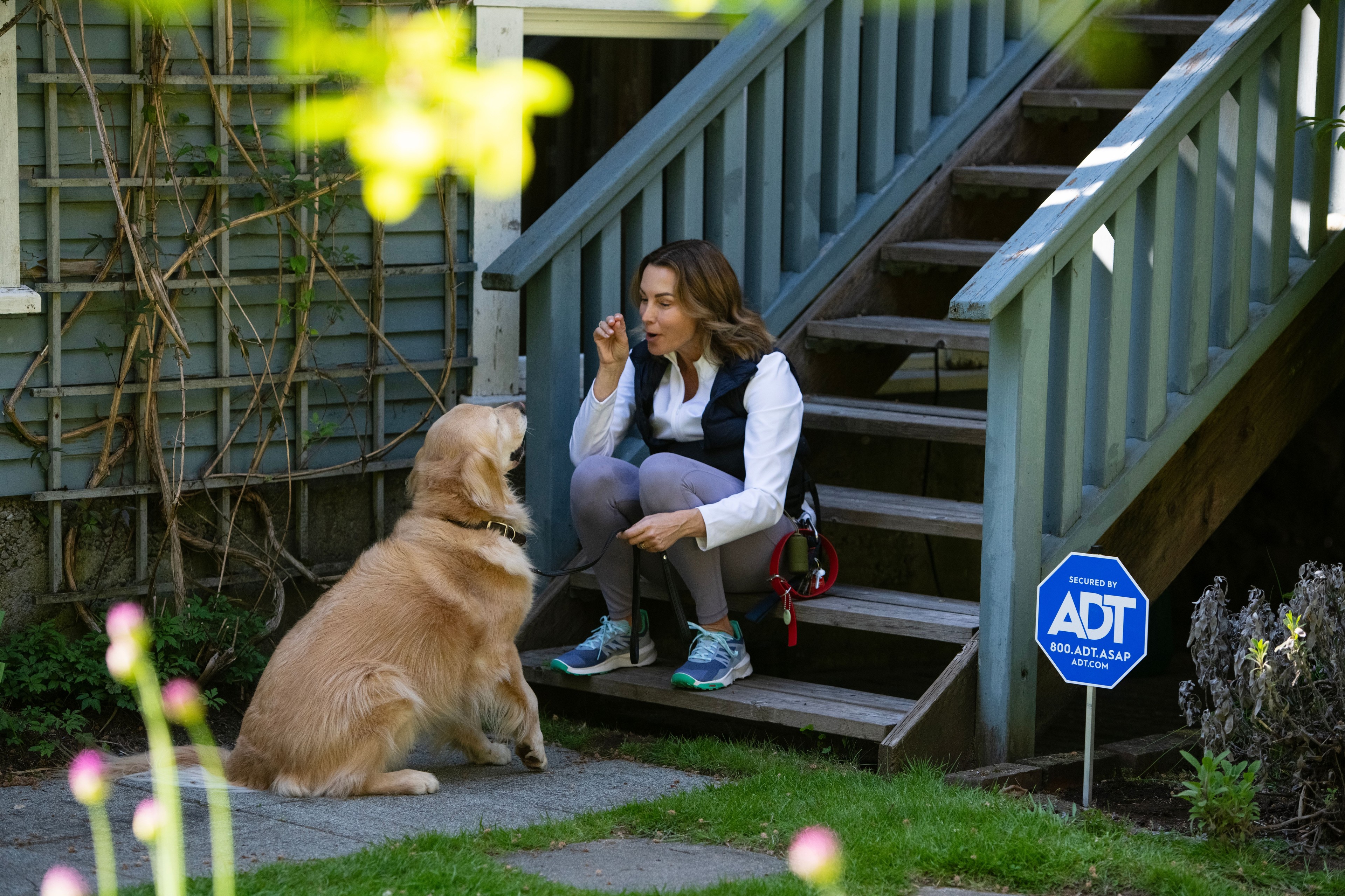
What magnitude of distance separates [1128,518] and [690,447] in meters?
1.40

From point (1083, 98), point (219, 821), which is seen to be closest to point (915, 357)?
point (1083, 98)

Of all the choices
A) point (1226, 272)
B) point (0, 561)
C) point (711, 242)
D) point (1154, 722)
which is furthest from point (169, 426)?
point (1154, 722)

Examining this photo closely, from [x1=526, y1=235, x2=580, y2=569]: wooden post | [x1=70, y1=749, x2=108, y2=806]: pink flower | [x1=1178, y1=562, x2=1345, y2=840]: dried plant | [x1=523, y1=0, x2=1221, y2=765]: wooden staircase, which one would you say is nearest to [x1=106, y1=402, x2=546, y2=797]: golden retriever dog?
[x1=70, y1=749, x2=108, y2=806]: pink flower

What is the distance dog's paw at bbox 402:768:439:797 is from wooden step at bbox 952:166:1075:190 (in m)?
3.22

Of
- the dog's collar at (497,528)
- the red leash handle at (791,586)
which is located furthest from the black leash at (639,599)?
the dog's collar at (497,528)

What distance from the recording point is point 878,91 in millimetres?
6047

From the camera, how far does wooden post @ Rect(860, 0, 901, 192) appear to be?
6039mm

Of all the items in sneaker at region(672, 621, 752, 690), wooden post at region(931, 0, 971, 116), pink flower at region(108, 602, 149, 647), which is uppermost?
wooden post at region(931, 0, 971, 116)

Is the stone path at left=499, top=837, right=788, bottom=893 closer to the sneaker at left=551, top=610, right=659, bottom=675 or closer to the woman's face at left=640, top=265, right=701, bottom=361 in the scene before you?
the sneaker at left=551, top=610, right=659, bottom=675

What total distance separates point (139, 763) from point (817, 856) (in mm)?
1887

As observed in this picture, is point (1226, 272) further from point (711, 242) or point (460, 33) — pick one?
point (460, 33)

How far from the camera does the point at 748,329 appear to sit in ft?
16.2

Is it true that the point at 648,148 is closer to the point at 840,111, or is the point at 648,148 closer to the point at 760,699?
the point at 840,111

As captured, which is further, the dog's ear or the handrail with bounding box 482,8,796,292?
the handrail with bounding box 482,8,796,292
